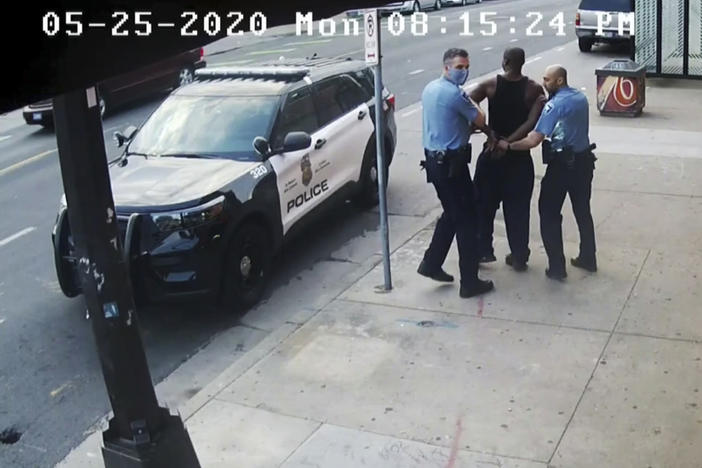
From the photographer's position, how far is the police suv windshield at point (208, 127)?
352 inches

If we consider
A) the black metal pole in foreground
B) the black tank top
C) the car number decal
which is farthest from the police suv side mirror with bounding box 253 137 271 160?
the black metal pole in foreground

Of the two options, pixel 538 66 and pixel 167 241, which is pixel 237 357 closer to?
pixel 167 241

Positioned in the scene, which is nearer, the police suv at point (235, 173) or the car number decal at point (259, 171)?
the police suv at point (235, 173)

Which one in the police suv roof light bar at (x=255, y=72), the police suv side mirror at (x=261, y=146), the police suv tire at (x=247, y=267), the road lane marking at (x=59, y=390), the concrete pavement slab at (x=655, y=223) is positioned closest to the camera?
the road lane marking at (x=59, y=390)

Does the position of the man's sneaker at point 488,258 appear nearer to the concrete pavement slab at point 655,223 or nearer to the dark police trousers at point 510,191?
the dark police trousers at point 510,191

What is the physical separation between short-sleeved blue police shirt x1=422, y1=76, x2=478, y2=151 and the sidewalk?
1305 millimetres

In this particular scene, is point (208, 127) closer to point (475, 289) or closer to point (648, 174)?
point (475, 289)

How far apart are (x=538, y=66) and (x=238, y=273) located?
14.5 m

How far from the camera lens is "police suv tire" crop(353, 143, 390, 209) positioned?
10672 mm

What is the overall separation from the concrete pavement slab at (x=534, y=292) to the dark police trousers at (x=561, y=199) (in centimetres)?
26

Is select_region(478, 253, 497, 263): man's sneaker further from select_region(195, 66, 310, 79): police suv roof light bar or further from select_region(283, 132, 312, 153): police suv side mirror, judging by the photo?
select_region(195, 66, 310, 79): police suv roof light bar

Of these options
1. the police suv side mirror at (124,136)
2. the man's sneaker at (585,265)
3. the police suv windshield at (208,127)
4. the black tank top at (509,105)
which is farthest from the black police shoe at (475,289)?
the police suv side mirror at (124,136)

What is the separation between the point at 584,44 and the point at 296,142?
15730 millimetres

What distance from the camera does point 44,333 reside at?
8188 mm
